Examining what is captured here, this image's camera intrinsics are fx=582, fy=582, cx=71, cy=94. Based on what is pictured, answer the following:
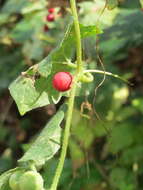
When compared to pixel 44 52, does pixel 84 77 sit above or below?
above

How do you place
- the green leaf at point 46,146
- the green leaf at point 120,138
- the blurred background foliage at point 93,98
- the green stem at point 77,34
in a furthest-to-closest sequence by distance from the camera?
the green leaf at point 120,138, the blurred background foliage at point 93,98, the green stem at point 77,34, the green leaf at point 46,146

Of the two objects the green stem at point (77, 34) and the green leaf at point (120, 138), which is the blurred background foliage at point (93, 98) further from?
the green stem at point (77, 34)

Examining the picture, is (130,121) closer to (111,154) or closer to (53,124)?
(111,154)

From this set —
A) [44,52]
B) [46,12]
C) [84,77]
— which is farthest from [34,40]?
[84,77]

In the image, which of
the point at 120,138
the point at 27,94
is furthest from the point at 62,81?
the point at 120,138

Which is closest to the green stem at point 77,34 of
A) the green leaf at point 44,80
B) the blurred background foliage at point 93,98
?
the green leaf at point 44,80

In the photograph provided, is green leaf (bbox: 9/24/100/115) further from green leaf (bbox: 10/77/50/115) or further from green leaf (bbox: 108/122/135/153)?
green leaf (bbox: 108/122/135/153)
